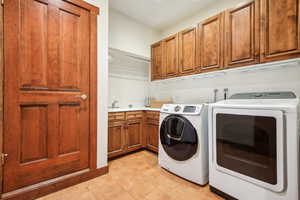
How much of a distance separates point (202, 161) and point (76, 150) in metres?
1.46

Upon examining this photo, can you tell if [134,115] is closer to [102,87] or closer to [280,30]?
[102,87]

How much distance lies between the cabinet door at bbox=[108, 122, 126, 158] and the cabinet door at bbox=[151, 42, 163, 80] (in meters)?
1.22

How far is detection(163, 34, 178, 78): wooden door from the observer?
237 centimetres

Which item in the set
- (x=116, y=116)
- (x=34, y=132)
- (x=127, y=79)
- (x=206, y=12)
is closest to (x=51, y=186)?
(x=34, y=132)

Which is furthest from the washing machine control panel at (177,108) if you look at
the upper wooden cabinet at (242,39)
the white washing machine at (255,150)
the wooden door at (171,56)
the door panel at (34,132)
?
the door panel at (34,132)

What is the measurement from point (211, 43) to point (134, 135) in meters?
1.94

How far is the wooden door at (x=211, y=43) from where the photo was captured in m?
1.81

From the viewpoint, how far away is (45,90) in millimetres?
1346

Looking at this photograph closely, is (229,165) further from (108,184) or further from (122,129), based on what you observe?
(122,129)

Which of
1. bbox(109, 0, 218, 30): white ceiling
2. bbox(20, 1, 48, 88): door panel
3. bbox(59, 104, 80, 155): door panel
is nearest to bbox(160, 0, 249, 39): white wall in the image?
bbox(109, 0, 218, 30): white ceiling

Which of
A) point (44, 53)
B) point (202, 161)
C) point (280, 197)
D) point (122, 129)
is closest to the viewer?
point (280, 197)

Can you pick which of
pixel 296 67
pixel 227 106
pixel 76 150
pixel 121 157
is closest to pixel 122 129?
pixel 121 157

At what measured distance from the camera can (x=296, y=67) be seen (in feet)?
4.89

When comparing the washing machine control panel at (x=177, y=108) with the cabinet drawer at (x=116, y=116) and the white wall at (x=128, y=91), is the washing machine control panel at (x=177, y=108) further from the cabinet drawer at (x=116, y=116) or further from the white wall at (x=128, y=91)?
the white wall at (x=128, y=91)
